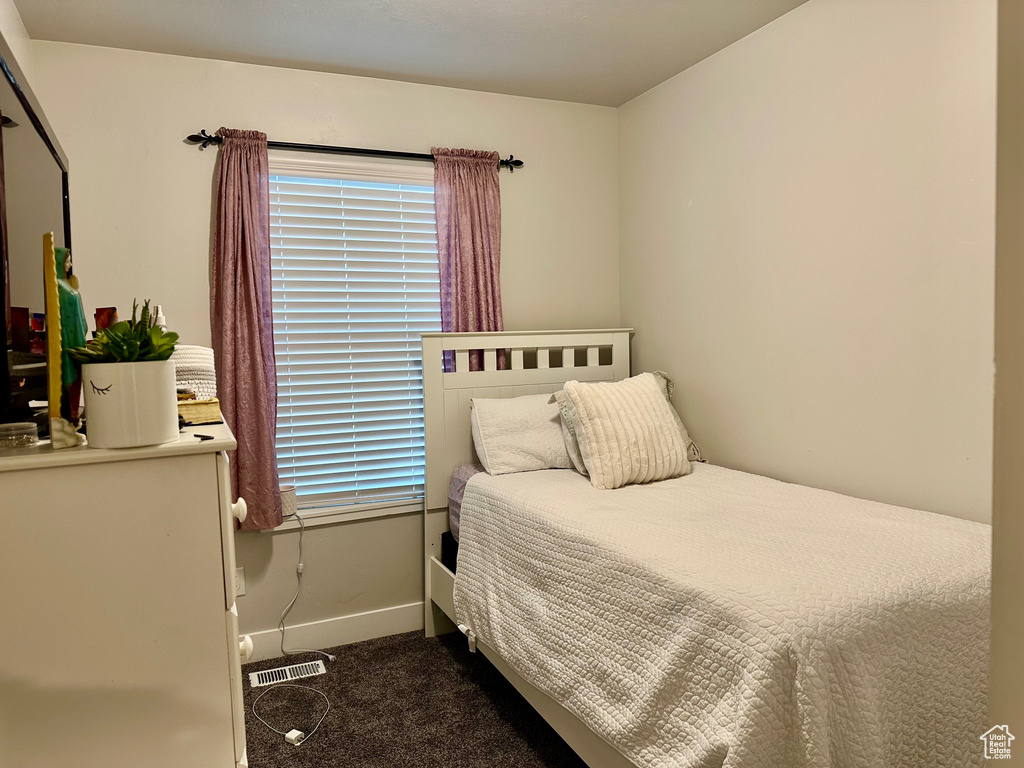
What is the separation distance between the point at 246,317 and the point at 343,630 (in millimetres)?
1427

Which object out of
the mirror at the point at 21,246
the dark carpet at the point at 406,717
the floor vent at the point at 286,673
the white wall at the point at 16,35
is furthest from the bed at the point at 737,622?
the white wall at the point at 16,35

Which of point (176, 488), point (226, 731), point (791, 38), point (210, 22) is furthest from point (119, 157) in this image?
point (791, 38)

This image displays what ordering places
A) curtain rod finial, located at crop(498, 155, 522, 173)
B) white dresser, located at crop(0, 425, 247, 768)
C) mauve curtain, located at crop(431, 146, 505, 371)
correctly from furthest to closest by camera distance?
curtain rod finial, located at crop(498, 155, 522, 173)
mauve curtain, located at crop(431, 146, 505, 371)
white dresser, located at crop(0, 425, 247, 768)

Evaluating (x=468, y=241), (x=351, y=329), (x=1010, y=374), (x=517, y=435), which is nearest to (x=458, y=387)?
(x=517, y=435)

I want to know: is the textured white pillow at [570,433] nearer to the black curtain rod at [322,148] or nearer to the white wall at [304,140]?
the white wall at [304,140]

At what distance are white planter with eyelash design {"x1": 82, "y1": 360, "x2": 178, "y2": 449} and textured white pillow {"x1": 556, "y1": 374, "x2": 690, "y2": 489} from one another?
1.64 meters

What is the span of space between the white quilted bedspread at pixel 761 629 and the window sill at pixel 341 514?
1.07 meters

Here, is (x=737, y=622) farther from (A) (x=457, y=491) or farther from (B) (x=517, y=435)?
(A) (x=457, y=491)

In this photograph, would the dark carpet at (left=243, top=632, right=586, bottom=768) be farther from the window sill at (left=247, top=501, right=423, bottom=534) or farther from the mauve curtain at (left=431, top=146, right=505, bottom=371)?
the mauve curtain at (left=431, top=146, right=505, bottom=371)

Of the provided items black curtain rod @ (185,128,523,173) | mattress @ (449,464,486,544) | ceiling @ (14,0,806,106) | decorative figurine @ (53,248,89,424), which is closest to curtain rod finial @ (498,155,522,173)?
black curtain rod @ (185,128,523,173)

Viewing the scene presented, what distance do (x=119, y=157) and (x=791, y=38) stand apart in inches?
101

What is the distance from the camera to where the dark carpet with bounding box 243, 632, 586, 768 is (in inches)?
85.0

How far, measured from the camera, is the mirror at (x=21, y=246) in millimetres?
1231

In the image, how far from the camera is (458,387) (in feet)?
10.2
